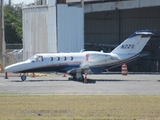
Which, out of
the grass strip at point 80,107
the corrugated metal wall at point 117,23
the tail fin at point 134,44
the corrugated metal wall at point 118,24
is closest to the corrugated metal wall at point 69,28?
the corrugated metal wall at point 118,24

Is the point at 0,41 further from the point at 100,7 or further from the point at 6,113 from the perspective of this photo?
the point at 6,113

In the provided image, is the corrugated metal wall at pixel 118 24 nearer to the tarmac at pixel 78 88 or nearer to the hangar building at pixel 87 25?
the hangar building at pixel 87 25

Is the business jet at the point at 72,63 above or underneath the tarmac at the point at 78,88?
above

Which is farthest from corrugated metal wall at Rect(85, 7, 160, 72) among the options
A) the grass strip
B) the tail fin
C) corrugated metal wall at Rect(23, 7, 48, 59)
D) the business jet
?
the grass strip

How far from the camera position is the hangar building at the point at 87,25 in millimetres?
47344

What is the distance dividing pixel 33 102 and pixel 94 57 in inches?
656

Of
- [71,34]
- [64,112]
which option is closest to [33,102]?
[64,112]

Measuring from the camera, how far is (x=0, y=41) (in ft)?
164

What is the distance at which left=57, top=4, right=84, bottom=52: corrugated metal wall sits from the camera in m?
47.0

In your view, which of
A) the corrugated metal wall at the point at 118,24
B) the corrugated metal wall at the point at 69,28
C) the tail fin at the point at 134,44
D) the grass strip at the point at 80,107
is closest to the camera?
the grass strip at the point at 80,107

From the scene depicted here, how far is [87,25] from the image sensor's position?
5981cm

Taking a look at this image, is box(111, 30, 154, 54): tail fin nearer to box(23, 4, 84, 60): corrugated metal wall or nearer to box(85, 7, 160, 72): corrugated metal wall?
box(23, 4, 84, 60): corrugated metal wall

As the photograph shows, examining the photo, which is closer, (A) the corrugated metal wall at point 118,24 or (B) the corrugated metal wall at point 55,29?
(B) the corrugated metal wall at point 55,29

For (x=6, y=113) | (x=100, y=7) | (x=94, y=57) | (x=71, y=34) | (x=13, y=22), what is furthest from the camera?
(x=13, y=22)
